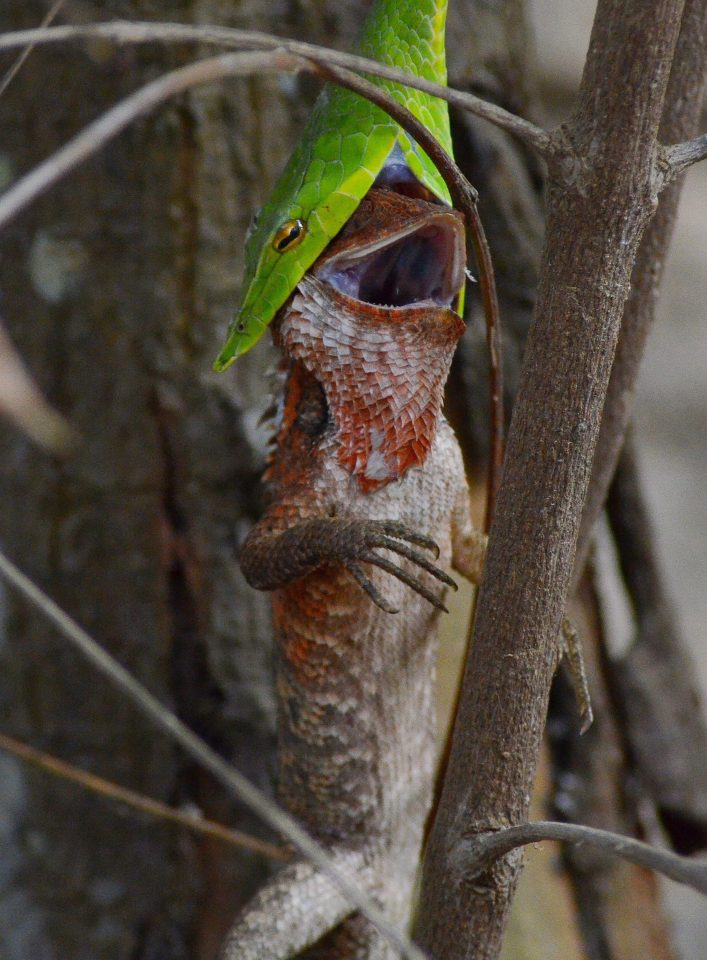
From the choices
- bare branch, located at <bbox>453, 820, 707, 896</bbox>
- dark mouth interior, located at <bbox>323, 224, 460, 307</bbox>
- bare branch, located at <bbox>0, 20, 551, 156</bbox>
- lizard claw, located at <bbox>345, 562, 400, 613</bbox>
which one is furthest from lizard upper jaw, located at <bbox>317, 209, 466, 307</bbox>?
bare branch, located at <bbox>453, 820, 707, 896</bbox>

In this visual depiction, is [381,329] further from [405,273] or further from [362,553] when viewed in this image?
[362,553]

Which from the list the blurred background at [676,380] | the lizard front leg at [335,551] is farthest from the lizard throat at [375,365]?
the blurred background at [676,380]

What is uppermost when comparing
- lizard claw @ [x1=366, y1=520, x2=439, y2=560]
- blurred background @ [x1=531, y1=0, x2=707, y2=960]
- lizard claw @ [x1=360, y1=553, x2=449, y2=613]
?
blurred background @ [x1=531, y1=0, x2=707, y2=960]

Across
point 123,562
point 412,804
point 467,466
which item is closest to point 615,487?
point 467,466

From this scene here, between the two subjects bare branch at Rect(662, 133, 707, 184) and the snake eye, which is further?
the snake eye

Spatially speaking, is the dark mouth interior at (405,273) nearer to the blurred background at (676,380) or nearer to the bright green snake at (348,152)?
the bright green snake at (348,152)

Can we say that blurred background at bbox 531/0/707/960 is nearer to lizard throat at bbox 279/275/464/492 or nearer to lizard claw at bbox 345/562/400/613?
lizard throat at bbox 279/275/464/492

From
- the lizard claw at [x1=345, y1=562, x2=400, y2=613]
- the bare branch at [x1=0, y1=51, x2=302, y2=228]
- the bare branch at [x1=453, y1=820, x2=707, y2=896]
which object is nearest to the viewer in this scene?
the bare branch at [x1=0, y1=51, x2=302, y2=228]
